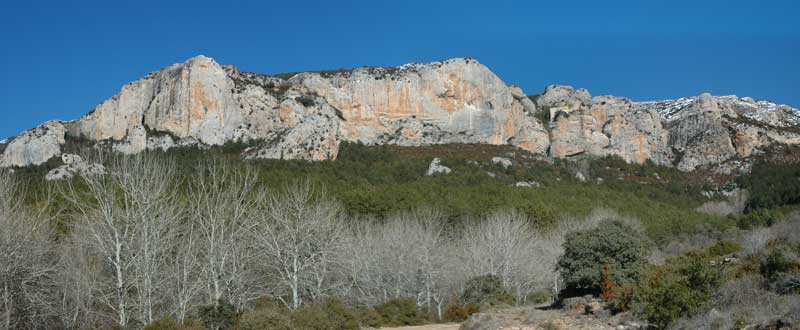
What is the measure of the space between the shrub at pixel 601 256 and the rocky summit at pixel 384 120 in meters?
46.2

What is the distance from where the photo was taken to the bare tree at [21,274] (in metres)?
21.8

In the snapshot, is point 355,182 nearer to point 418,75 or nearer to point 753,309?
point 418,75

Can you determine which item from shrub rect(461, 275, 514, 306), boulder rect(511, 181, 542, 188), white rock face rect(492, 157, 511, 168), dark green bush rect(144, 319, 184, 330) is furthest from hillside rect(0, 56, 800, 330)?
boulder rect(511, 181, 542, 188)

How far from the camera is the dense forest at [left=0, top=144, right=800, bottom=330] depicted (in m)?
20.8

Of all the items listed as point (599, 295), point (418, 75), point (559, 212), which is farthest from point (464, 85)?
point (599, 295)

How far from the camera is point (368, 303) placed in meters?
34.9

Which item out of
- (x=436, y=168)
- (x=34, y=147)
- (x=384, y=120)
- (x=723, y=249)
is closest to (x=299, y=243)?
(x=723, y=249)

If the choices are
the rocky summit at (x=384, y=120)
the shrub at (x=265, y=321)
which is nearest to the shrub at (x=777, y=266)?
the shrub at (x=265, y=321)

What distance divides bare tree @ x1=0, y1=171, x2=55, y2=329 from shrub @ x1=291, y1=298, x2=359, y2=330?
7.91m

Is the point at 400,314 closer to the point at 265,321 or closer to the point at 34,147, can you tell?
the point at 265,321

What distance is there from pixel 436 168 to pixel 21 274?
50.6 meters

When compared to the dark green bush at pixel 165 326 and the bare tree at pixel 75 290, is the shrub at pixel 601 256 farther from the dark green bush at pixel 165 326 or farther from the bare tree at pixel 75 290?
the bare tree at pixel 75 290

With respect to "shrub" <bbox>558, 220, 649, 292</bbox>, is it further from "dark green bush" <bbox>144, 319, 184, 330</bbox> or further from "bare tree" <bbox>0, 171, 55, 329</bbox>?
"bare tree" <bbox>0, 171, 55, 329</bbox>

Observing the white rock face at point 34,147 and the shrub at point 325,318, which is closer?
the shrub at point 325,318
